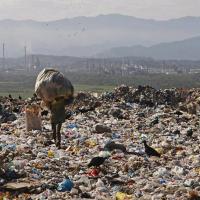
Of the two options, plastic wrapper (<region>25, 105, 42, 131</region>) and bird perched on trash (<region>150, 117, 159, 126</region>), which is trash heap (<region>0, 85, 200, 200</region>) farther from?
plastic wrapper (<region>25, 105, 42, 131</region>)

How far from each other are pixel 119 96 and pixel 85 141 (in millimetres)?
11978

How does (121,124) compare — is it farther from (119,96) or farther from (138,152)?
(119,96)

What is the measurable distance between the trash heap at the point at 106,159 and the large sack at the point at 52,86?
121 cm

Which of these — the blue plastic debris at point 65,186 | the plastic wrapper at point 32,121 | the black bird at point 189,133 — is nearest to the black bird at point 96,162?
the blue plastic debris at point 65,186

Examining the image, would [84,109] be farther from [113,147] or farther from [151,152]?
[151,152]

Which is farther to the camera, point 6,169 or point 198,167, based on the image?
point 198,167

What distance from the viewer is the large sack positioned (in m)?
10.6

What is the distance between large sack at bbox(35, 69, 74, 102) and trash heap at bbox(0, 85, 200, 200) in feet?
3.98

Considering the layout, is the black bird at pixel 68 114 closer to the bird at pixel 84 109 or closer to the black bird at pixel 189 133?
the bird at pixel 84 109

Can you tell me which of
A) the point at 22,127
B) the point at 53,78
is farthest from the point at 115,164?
the point at 22,127

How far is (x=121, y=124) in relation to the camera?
55.1 ft

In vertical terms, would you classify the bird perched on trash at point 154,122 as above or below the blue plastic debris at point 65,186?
below

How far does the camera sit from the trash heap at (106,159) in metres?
7.86

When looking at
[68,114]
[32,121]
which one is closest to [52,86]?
[32,121]
